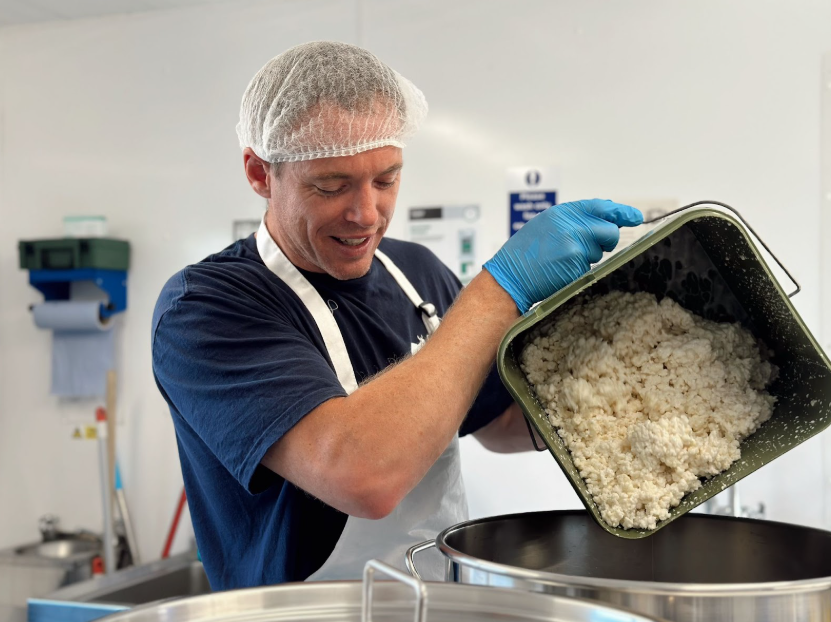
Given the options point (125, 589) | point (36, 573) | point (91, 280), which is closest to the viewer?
point (125, 589)

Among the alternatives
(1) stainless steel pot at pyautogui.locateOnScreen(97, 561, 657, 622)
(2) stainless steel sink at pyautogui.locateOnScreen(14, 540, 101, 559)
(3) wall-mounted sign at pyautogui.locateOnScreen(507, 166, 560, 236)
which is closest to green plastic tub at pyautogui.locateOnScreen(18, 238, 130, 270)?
(2) stainless steel sink at pyautogui.locateOnScreen(14, 540, 101, 559)

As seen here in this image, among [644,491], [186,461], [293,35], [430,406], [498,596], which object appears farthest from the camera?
[293,35]

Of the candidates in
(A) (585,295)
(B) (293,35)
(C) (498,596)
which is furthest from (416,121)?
(B) (293,35)

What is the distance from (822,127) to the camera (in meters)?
2.31

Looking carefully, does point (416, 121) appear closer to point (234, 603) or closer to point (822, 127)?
point (234, 603)

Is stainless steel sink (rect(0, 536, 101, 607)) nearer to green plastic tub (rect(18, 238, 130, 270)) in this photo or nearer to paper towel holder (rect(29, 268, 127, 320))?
paper towel holder (rect(29, 268, 127, 320))

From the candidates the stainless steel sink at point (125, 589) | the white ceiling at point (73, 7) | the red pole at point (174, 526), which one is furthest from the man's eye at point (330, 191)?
the white ceiling at point (73, 7)

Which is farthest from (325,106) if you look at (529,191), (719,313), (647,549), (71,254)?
(71,254)

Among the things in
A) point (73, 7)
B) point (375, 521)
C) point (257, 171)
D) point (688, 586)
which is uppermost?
point (73, 7)

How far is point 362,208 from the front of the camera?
1.17 m

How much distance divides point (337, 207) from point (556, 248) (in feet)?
1.19

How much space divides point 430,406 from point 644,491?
0.86ft

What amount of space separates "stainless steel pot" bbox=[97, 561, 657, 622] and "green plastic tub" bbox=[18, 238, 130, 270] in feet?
7.85

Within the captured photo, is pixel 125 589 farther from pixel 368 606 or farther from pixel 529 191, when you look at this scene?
pixel 368 606
